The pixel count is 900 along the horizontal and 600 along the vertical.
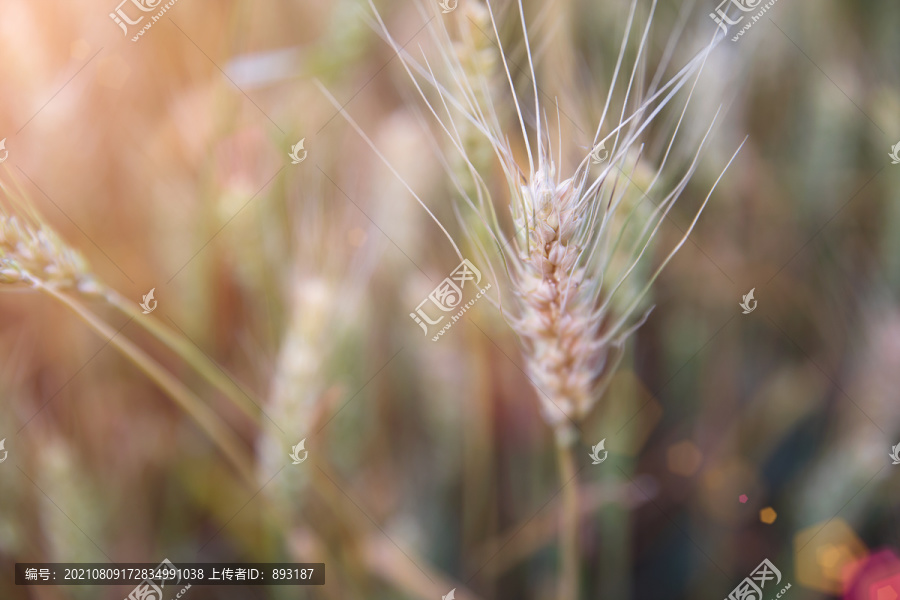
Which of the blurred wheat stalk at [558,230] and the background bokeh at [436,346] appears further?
the background bokeh at [436,346]

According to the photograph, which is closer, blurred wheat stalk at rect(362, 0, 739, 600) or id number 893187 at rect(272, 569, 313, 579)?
blurred wheat stalk at rect(362, 0, 739, 600)

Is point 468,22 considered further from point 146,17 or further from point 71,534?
point 71,534

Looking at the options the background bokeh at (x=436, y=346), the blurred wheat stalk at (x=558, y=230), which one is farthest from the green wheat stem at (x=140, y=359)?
the blurred wheat stalk at (x=558, y=230)

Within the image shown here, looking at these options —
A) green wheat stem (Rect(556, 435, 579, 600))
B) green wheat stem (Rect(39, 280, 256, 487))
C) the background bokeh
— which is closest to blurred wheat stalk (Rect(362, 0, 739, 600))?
green wheat stem (Rect(556, 435, 579, 600))

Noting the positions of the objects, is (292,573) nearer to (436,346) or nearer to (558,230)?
(436,346)

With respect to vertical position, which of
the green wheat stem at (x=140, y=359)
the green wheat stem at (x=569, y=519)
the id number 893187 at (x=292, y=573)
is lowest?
the green wheat stem at (x=569, y=519)

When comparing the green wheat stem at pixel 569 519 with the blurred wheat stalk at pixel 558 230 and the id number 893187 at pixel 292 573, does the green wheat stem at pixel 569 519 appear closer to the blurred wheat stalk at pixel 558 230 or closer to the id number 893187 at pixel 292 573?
the blurred wheat stalk at pixel 558 230

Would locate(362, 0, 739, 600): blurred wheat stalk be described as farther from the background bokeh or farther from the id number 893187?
the id number 893187

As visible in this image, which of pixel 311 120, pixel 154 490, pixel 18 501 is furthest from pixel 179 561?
pixel 311 120

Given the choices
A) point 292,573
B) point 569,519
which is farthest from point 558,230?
point 292,573
